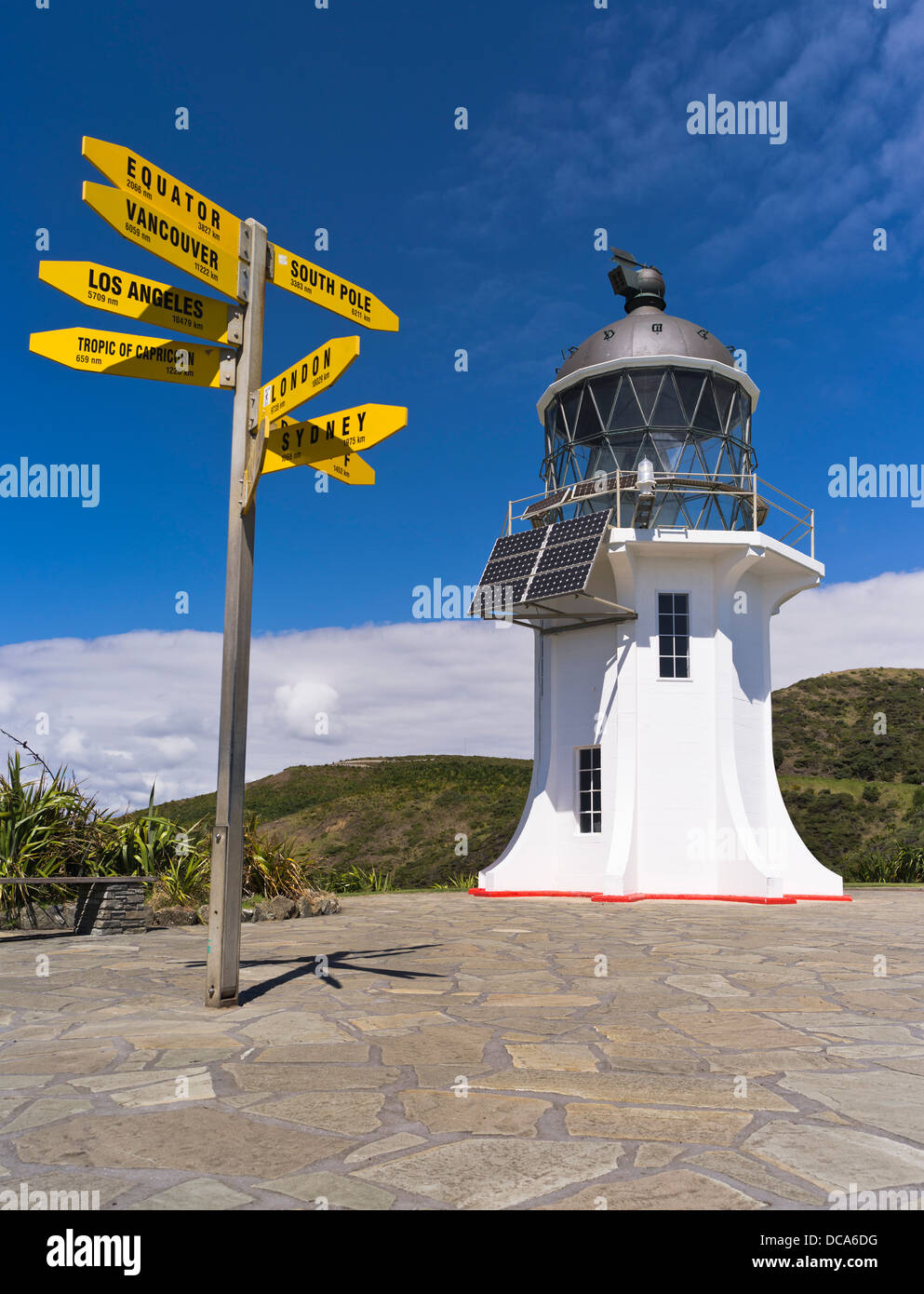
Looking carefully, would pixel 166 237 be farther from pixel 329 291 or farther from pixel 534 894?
pixel 534 894

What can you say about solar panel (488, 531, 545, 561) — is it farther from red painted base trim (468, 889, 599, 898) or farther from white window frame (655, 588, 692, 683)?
red painted base trim (468, 889, 599, 898)

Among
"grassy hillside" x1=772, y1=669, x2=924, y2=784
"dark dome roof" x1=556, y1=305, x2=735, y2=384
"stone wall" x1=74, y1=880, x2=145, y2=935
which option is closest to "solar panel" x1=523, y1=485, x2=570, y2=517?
"dark dome roof" x1=556, y1=305, x2=735, y2=384

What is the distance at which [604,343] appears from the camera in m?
17.0

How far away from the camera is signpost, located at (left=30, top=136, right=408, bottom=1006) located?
5.60m

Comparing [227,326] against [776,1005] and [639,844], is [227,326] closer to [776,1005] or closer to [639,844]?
[776,1005]

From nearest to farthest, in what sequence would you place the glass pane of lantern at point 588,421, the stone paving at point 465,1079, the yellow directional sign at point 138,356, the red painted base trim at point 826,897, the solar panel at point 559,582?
the stone paving at point 465,1079
the yellow directional sign at point 138,356
the solar panel at point 559,582
the red painted base trim at point 826,897
the glass pane of lantern at point 588,421

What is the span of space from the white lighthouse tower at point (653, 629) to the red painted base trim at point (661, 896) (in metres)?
0.07

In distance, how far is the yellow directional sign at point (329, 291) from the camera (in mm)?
6449

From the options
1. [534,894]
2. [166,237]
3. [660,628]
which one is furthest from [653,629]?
[166,237]

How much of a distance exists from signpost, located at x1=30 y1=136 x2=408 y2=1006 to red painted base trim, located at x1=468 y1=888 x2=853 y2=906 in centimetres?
988

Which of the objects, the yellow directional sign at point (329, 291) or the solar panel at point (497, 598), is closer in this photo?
the yellow directional sign at point (329, 291)

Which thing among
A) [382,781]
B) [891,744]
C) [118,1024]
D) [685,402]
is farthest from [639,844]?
[382,781]

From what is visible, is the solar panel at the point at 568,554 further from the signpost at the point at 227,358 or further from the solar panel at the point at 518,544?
the signpost at the point at 227,358

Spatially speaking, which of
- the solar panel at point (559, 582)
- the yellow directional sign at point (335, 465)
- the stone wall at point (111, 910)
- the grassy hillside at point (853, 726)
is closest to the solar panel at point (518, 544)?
the solar panel at point (559, 582)
